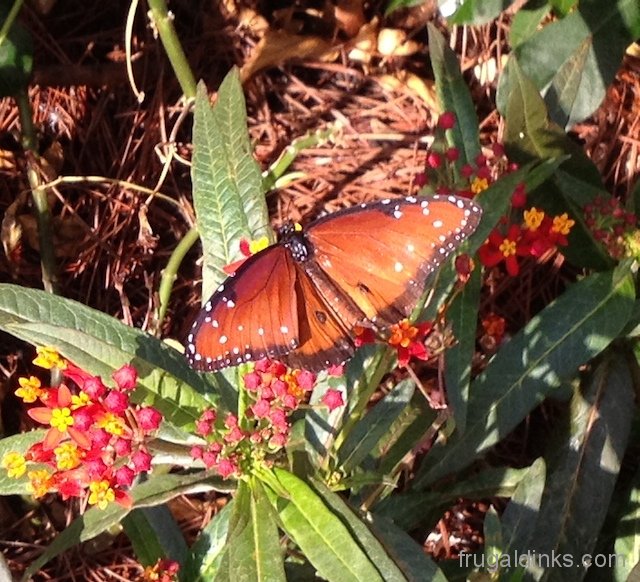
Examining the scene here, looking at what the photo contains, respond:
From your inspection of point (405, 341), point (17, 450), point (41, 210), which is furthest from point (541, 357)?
point (41, 210)

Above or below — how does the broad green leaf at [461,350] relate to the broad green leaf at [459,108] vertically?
below

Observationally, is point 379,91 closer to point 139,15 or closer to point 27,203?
point 139,15

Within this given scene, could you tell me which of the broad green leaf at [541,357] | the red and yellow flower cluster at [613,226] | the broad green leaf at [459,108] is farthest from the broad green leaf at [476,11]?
the broad green leaf at [541,357]

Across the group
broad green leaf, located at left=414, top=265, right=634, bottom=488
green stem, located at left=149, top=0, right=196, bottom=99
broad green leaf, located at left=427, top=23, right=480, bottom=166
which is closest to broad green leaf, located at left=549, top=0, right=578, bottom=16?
broad green leaf, located at left=427, top=23, right=480, bottom=166

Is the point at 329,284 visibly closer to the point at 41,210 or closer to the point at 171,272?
the point at 171,272

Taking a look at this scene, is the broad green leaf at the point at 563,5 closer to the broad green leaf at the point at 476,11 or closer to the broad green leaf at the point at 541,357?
the broad green leaf at the point at 476,11

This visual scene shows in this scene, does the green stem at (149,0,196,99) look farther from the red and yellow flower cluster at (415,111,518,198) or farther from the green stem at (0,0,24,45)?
the red and yellow flower cluster at (415,111,518,198)
